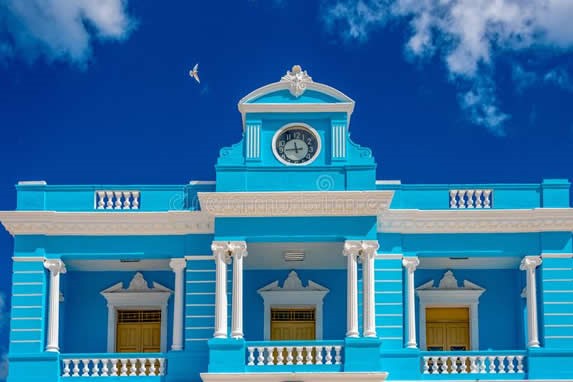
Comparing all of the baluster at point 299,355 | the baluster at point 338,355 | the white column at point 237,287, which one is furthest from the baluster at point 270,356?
the baluster at point 338,355

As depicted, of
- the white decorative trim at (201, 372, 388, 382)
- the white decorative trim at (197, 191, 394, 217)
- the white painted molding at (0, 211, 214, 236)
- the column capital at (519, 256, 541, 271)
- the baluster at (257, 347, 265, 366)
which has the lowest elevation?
the white decorative trim at (201, 372, 388, 382)

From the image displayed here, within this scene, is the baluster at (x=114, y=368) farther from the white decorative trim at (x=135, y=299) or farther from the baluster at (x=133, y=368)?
the white decorative trim at (x=135, y=299)

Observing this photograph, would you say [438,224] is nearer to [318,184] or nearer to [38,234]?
[318,184]

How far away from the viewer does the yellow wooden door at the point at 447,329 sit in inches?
1446

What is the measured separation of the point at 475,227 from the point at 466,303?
6.80 feet

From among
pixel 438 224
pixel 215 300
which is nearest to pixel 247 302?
pixel 215 300

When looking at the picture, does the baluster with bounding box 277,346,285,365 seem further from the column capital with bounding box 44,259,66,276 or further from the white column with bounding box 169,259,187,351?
the column capital with bounding box 44,259,66,276

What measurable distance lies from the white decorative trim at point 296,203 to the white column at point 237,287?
0.79 metres

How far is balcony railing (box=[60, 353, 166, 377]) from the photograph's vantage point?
3488cm

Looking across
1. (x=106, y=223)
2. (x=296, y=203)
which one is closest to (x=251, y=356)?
(x=296, y=203)

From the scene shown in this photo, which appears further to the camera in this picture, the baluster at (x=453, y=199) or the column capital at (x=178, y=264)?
the baluster at (x=453, y=199)

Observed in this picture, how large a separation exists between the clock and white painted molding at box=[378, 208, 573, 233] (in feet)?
7.45

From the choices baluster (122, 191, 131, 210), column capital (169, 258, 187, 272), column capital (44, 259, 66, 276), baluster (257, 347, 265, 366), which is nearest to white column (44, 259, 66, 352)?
column capital (44, 259, 66, 276)

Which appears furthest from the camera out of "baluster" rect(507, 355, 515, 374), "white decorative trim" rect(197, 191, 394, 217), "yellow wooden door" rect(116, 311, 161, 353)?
"yellow wooden door" rect(116, 311, 161, 353)
